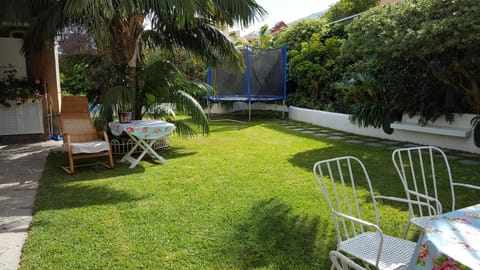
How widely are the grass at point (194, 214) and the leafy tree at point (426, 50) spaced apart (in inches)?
71.5

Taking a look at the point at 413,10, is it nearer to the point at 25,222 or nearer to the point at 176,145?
the point at 176,145

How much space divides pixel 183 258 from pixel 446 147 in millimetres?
6221

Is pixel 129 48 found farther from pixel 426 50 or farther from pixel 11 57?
pixel 426 50

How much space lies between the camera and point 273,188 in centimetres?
464

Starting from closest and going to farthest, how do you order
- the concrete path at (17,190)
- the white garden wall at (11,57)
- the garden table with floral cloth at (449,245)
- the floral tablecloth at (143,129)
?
the garden table with floral cloth at (449,245), the concrete path at (17,190), the floral tablecloth at (143,129), the white garden wall at (11,57)

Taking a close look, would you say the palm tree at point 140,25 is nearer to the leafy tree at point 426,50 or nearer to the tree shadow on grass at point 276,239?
the leafy tree at point 426,50

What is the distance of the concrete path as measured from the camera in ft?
10.1

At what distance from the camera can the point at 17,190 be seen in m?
4.69

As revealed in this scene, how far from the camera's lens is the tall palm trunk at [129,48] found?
6.78 m

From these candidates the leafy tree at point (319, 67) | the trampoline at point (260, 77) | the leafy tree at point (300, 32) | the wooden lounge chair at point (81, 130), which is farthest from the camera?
the leafy tree at point (300, 32)

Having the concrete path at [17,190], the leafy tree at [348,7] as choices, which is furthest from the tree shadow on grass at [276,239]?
the leafy tree at [348,7]

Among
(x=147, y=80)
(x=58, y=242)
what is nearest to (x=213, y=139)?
(x=147, y=80)

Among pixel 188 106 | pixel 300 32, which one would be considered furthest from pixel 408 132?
pixel 300 32

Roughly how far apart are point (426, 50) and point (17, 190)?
6516mm
